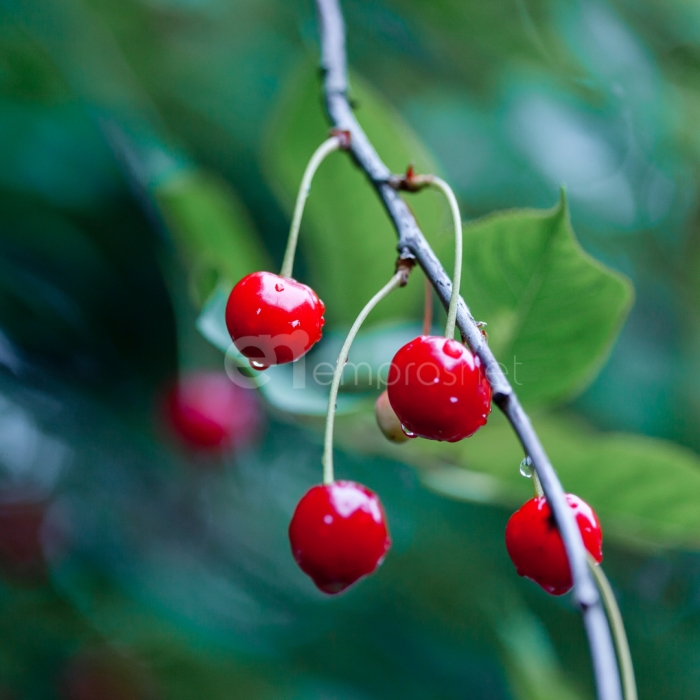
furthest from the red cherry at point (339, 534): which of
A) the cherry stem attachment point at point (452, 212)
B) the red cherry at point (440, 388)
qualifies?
the cherry stem attachment point at point (452, 212)

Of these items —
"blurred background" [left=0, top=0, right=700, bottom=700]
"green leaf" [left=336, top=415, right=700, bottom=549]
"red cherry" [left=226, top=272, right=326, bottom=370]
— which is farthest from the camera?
"blurred background" [left=0, top=0, right=700, bottom=700]

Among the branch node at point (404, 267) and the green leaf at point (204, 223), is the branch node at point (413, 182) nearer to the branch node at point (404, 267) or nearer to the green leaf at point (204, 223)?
the branch node at point (404, 267)

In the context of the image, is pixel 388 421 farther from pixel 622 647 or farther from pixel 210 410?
pixel 210 410

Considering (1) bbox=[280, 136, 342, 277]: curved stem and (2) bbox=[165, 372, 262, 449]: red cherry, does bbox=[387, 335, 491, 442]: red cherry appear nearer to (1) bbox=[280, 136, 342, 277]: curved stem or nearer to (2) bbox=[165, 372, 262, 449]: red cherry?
(1) bbox=[280, 136, 342, 277]: curved stem

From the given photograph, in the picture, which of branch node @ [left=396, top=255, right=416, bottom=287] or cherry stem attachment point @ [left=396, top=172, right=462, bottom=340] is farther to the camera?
branch node @ [left=396, top=255, right=416, bottom=287]

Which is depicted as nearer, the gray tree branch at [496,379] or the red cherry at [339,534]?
the gray tree branch at [496,379]

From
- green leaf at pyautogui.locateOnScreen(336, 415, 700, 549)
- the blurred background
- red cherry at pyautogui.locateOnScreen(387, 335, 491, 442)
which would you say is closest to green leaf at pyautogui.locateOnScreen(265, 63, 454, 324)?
the blurred background

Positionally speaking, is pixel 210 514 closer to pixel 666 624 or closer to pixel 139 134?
pixel 139 134
